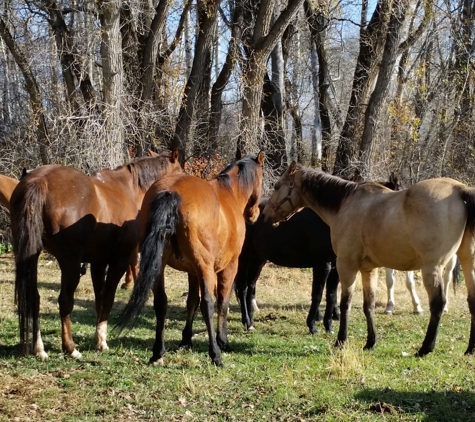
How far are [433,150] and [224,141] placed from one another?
768 centimetres

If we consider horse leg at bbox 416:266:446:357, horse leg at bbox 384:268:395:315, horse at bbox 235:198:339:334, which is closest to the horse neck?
horse at bbox 235:198:339:334

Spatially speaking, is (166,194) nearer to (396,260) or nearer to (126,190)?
(126,190)

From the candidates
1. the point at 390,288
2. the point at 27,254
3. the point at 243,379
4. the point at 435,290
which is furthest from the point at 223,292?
the point at 390,288

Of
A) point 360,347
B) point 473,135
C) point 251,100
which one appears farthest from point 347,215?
point 473,135

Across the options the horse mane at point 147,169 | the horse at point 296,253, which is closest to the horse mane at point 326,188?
the horse at point 296,253

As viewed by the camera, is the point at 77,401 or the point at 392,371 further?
the point at 392,371

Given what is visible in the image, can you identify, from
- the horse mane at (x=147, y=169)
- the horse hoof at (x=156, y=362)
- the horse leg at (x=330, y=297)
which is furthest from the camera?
the horse leg at (x=330, y=297)

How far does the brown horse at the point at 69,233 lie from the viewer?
630cm

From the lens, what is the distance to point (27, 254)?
20.5 ft

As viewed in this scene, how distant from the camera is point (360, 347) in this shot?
7.66 metres

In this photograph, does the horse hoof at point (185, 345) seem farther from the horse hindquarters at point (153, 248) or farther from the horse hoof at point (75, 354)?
the horse hindquarters at point (153, 248)

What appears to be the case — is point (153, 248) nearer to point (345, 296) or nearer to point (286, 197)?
point (345, 296)

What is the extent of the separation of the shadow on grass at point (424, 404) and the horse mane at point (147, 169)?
160 inches

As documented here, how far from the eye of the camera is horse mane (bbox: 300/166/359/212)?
8.28 metres
